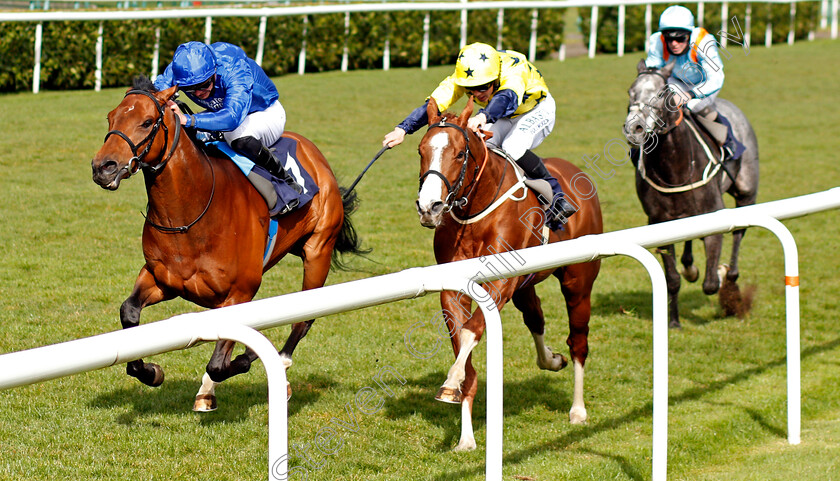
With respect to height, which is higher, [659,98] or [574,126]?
[659,98]

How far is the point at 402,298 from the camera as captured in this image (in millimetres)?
2885

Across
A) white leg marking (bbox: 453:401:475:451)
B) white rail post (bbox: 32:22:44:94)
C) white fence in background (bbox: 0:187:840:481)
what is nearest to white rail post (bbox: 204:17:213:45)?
white rail post (bbox: 32:22:44:94)

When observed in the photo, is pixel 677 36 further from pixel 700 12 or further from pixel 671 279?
pixel 700 12

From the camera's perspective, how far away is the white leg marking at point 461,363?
3.87 m

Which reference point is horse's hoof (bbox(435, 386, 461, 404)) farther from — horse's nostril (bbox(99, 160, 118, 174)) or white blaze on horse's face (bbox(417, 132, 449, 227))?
horse's nostril (bbox(99, 160, 118, 174))

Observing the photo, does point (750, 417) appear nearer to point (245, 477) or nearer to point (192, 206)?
point (245, 477)

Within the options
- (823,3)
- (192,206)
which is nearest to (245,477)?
(192,206)

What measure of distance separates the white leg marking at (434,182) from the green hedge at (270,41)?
33.0 feet

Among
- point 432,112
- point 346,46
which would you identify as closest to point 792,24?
point 346,46

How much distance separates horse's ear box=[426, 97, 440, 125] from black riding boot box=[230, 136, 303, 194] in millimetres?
978

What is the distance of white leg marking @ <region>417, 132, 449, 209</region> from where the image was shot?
374 cm

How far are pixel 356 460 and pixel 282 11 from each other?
11744 mm

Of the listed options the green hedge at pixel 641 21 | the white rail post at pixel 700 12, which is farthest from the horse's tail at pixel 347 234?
the white rail post at pixel 700 12

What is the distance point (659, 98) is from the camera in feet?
20.8
